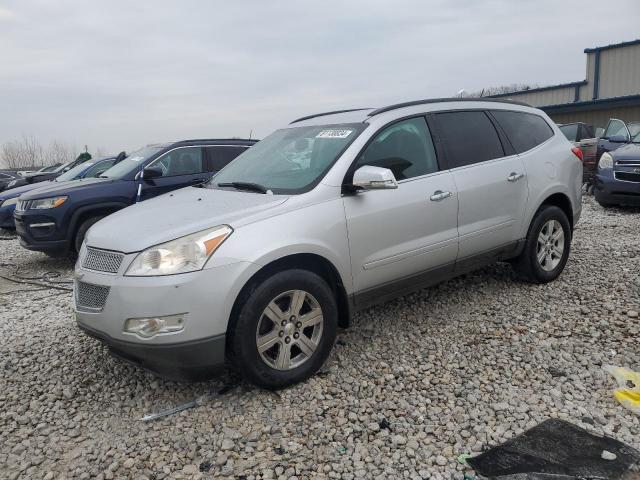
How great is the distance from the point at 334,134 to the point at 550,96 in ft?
86.1

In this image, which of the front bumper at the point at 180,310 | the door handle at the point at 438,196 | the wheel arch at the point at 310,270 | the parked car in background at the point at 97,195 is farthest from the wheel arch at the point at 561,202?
the parked car in background at the point at 97,195

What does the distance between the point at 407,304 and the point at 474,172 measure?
4.32 feet

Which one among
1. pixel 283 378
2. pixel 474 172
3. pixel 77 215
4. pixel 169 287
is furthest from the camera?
pixel 77 215

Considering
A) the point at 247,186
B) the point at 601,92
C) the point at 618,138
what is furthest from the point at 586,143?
the point at 601,92

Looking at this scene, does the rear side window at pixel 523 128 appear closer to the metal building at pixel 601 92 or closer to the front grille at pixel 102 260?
the front grille at pixel 102 260

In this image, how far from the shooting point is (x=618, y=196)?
9383mm

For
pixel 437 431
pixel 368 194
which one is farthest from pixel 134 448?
pixel 368 194

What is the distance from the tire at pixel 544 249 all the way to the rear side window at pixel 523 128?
65 cm

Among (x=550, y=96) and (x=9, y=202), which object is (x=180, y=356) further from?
(x=550, y=96)

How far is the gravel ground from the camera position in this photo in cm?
281

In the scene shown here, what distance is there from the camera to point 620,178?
9.28 metres

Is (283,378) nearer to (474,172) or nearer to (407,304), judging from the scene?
(407,304)

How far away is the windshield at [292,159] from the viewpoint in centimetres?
372

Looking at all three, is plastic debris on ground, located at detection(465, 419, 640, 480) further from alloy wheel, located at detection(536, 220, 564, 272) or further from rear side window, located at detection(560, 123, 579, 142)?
rear side window, located at detection(560, 123, 579, 142)
